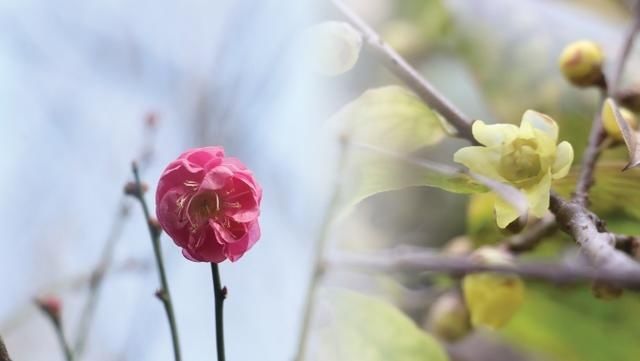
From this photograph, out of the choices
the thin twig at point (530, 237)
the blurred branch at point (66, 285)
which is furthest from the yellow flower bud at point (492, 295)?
the blurred branch at point (66, 285)

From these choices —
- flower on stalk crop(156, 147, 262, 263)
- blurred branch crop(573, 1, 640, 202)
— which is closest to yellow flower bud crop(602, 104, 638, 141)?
blurred branch crop(573, 1, 640, 202)

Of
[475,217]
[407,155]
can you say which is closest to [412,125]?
[407,155]

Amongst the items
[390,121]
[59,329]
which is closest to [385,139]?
[390,121]

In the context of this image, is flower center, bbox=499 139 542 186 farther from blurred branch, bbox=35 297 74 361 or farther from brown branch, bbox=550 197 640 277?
blurred branch, bbox=35 297 74 361

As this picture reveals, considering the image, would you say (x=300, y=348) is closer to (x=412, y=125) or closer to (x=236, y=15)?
(x=412, y=125)

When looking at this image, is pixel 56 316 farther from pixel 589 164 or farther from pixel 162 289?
pixel 589 164

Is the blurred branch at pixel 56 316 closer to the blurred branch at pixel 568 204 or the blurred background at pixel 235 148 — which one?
the blurred background at pixel 235 148
